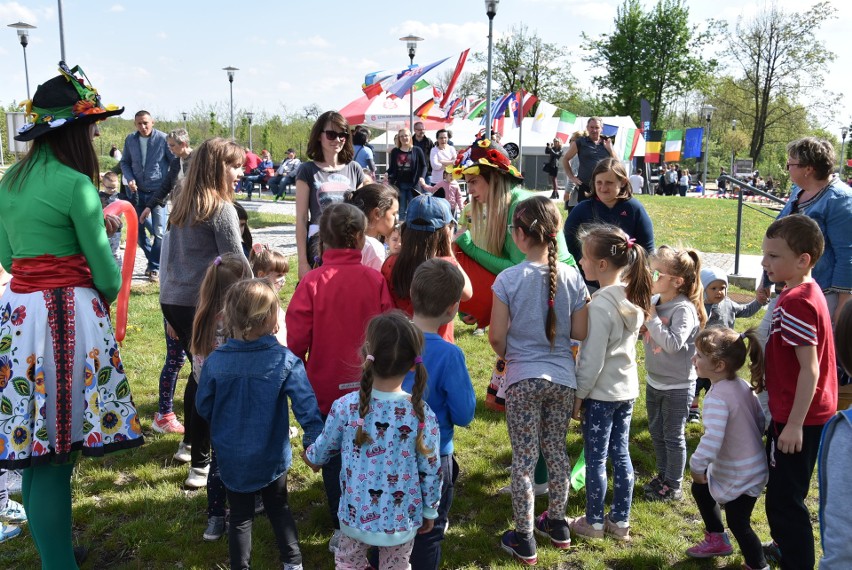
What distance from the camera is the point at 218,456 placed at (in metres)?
2.71

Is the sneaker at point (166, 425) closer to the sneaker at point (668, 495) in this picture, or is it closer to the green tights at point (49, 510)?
the green tights at point (49, 510)

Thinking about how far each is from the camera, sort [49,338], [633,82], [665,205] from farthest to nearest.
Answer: [633,82] < [665,205] < [49,338]

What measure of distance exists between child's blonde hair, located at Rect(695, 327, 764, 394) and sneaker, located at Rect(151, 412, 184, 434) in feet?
10.7

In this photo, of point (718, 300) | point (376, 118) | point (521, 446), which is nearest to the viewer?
point (521, 446)

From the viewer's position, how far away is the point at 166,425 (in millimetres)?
4410

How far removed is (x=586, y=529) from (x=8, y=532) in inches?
112

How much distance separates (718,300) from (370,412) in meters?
2.86

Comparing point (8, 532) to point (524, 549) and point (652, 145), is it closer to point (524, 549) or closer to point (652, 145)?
point (524, 549)

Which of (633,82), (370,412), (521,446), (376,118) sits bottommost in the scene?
(521,446)

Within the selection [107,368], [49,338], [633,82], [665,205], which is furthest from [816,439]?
[633,82]

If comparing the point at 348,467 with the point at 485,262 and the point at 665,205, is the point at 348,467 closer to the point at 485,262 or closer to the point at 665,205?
the point at 485,262

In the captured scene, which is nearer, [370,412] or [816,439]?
[370,412]

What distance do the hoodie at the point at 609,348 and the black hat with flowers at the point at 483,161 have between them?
87 centimetres

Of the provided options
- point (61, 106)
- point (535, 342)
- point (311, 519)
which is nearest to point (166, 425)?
point (311, 519)
